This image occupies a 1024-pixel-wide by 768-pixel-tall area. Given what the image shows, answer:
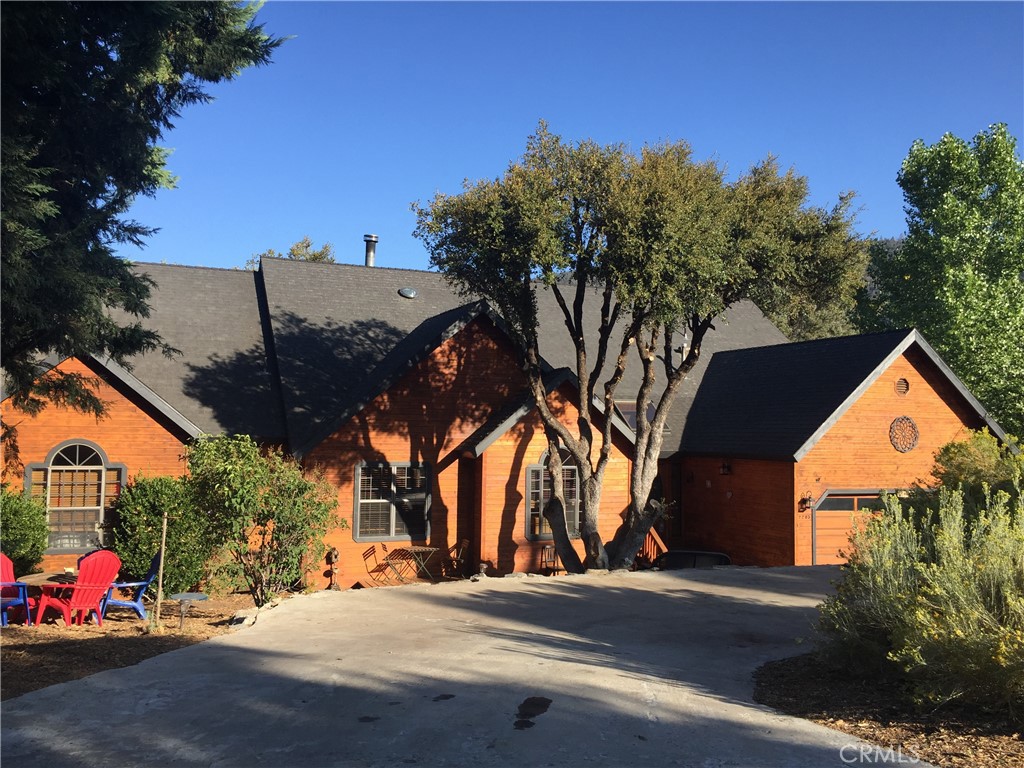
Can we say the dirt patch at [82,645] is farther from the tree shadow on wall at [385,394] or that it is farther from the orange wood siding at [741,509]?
the orange wood siding at [741,509]

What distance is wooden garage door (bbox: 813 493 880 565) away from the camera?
1947 centimetres

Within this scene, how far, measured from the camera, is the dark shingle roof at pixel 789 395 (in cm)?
1966

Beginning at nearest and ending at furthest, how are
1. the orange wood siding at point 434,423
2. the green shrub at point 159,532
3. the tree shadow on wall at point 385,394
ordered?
1. the green shrub at point 159,532
2. the orange wood siding at point 434,423
3. the tree shadow on wall at point 385,394

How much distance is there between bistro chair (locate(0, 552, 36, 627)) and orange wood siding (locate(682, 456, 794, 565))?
52.4 ft

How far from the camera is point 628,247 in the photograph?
14.7m

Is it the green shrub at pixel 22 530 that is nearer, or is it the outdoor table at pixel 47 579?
the outdoor table at pixel 47 579

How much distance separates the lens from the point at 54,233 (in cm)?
1048

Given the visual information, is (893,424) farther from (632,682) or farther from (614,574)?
(632,682)

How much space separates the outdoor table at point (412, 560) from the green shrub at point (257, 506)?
5357 millimetres

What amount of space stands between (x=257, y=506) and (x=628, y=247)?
8110 mm

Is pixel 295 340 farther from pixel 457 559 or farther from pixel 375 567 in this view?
pixel 457 559

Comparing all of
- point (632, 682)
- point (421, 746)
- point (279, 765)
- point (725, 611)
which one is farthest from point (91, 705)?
point (725, 611)

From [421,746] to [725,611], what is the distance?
7328 millimetres

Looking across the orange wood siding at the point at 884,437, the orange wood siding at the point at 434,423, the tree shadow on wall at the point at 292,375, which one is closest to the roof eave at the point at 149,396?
the tree shadow on wall at the point at 292,375
